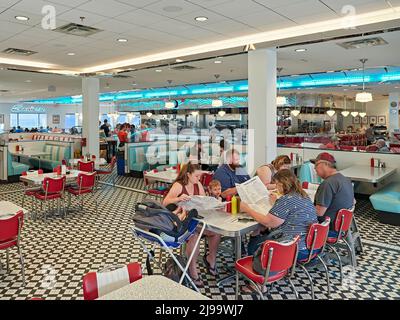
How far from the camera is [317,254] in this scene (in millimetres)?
2922

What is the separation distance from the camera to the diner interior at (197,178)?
286cm

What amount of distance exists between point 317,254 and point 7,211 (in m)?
2.89

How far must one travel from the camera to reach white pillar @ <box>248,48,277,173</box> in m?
5.81

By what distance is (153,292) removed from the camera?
1.55 meters

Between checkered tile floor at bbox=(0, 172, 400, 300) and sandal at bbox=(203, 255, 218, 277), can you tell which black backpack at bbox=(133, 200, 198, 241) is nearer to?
checkered tile floor at bbox=(0, 172, 400, 300)

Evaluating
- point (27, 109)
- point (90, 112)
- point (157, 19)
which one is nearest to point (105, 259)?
point (157, 19)

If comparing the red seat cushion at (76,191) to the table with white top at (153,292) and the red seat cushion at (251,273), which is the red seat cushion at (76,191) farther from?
the table with white top at (153,292)

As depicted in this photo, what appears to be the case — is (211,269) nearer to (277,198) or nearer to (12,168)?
(277,198)

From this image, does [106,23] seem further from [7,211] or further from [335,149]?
[335,149]

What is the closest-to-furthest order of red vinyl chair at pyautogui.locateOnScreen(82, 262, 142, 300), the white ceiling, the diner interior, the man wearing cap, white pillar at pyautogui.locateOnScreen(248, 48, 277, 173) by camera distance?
red vinyl chair at pyautogui.locateOnScreen(82, 262, 142, 300) < the diner interior < the man wearing cap < the white ceiling < white pillar at pyautogui.locateOnScreen(248, 48, 277, 173)

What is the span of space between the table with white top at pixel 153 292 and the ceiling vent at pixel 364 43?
5128mm

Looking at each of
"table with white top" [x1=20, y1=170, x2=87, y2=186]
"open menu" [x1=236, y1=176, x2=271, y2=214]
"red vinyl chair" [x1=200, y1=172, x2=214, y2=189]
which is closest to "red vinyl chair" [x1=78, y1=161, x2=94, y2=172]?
"table with white top" [x1=20, y1=170, x2=87, y2=186]

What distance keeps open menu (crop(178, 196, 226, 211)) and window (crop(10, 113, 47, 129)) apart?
23.7m

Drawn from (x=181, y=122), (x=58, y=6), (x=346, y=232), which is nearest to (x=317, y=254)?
(x=346, y=232)
